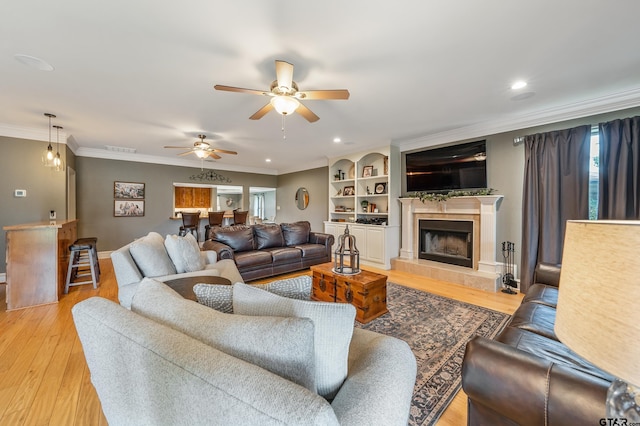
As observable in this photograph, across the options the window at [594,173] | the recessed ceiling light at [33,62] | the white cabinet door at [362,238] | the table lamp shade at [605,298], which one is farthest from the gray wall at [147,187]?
the table lamp shade at [605,298]

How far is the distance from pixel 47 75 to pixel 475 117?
5004mm

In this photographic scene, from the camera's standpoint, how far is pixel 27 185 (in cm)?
418

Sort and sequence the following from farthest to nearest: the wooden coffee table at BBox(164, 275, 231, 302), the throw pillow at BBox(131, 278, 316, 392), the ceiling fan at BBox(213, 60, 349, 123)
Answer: the ceiling fan at BBox(213, 60, 349, 123) < the wooden coffee table at BBox(164, 275, 231, 302) < the throw pillow at BBox(131, 278, 316, 392)

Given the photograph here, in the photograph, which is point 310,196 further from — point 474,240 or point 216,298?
point 216,298

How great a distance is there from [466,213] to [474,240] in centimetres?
45

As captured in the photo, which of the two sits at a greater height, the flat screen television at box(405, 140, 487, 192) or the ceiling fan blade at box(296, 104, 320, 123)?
the ceiling fan blade at box(296, 104, 320, 123)

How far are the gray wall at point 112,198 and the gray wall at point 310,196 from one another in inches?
102

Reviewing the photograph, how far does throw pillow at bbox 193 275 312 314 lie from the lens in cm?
117

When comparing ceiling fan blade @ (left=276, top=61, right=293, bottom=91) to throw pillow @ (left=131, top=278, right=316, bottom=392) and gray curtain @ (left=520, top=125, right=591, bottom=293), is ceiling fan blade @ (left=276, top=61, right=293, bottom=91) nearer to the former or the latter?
throw pillow @ (left=131, top=278, right=316, bottom=392)

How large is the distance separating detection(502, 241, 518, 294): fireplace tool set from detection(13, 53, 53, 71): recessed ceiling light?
18.7 feet

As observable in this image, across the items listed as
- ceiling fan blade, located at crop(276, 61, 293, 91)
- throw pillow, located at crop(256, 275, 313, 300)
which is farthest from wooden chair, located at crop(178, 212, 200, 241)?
throw pillow, located at crop(256, 275, 313, 300)

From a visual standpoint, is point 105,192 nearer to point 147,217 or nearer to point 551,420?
point 147,217

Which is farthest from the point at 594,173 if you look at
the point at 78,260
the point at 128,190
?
the point at 128,190

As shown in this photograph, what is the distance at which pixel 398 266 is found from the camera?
4.82 metres
